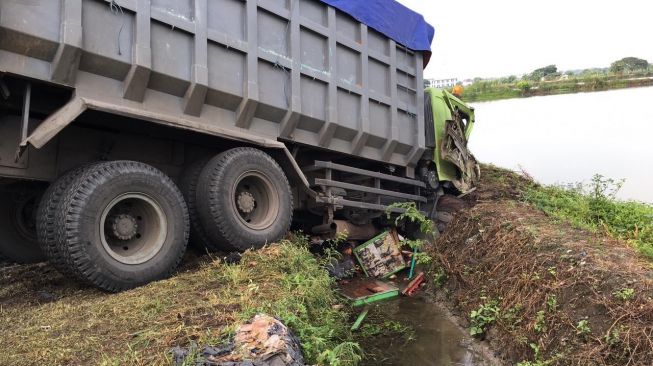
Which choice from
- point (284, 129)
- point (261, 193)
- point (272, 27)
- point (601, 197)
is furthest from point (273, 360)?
point (601, 197)

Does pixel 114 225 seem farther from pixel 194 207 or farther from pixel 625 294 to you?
pixel 625 294

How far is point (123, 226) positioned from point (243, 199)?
1196 millimetres

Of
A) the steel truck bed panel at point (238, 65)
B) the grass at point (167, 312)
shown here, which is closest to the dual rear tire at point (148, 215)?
the grass at point (167, 312)

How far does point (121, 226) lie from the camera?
11.6 feet

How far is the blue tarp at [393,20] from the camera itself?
556 centimetres

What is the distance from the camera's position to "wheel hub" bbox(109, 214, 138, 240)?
3525 millimetres

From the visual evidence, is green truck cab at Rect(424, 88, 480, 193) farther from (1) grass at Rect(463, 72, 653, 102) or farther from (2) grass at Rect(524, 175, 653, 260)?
(1) grass at Rect(463, 72, 653, 102)

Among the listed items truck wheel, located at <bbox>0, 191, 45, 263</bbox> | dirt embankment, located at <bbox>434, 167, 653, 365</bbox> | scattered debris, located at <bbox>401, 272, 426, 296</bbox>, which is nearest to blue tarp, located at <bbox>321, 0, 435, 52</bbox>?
dirt embankment, located at <bbox>434, 167, 653, 365</bbox>

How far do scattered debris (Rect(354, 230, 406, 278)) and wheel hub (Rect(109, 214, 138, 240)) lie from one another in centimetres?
312

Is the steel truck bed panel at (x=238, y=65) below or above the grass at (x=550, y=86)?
below

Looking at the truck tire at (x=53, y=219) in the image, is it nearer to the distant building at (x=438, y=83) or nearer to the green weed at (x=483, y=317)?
the green weed at (x=483, y=317)

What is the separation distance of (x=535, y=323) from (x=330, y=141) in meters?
2.89

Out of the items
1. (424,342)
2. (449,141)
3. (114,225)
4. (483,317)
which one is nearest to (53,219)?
(114,225)

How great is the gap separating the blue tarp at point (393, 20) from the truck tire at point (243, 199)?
7.15ft
